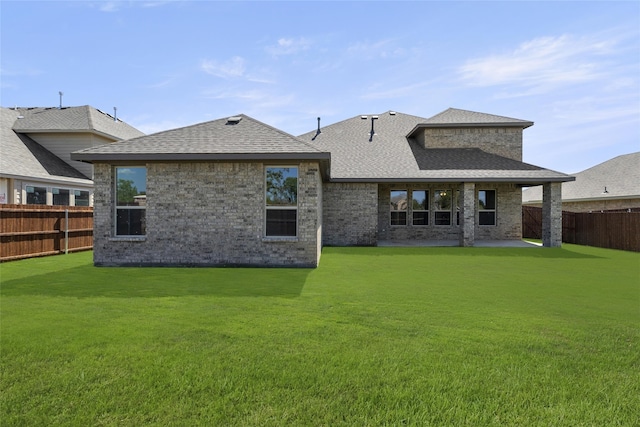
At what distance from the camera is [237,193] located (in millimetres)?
10062

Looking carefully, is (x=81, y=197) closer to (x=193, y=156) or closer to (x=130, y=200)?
(x=130, y=200)

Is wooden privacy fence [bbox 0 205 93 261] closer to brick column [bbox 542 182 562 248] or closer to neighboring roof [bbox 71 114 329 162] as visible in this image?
neighboring roof [bbox 71 114 329 162]

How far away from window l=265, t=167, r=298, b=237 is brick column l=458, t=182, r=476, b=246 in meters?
8.97

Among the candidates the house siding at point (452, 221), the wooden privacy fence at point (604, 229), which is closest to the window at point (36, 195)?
the house siding at point (452, 221)

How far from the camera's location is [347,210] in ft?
53.8

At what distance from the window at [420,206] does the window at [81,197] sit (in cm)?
1680

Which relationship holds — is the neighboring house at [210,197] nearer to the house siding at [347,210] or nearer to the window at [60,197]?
the house siding at [347,210]

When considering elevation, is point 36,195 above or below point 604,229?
above

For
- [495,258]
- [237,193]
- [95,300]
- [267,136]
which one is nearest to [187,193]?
[237,193]

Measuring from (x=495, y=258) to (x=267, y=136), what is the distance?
8.24 m

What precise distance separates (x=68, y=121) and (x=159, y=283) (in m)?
17.9

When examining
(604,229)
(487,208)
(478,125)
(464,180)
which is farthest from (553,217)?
(478,125)

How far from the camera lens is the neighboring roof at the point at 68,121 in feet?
65.3

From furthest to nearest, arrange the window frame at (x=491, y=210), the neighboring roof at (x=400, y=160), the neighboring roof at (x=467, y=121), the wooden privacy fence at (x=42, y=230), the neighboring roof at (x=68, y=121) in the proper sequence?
1. the neighboring roof at (x=68, y=121)
2. the neighboring roof at (x=467, y=121)
3. the window frame at (x=491, y=210)
4. the neighboring roof at (x=400, y=160)
5. the wooden privacy fence at (x=42, y=230)
